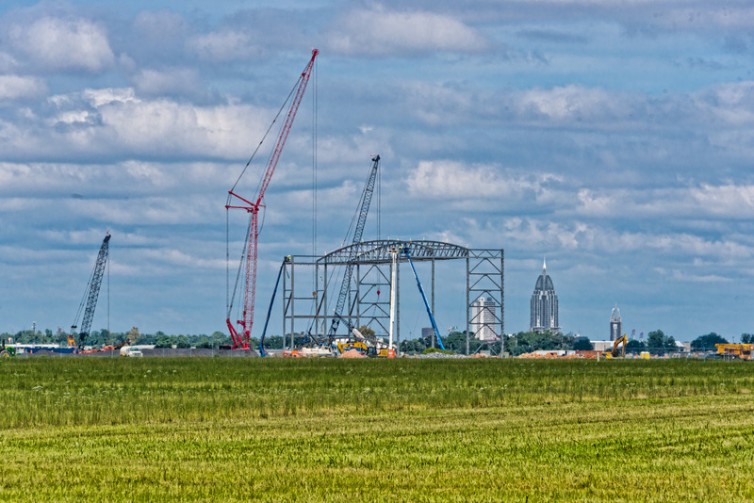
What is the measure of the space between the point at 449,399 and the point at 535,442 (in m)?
21.6

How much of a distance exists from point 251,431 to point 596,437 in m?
10.1

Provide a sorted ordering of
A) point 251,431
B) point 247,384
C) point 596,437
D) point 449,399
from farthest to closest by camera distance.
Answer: point 247,384 → point 449,399 → point 251,431 → point 596,437

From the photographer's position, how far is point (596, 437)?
3888cm

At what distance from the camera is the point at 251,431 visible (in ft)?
138

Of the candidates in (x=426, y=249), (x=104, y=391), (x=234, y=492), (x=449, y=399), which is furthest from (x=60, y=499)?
(x=426, y=249)

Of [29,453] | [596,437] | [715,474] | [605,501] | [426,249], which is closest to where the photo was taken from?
[605,501]

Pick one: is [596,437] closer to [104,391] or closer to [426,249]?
[104,391]

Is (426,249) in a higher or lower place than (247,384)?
higher

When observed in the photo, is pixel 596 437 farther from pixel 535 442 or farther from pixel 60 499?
pixel 60 499

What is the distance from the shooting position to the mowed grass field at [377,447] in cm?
2808

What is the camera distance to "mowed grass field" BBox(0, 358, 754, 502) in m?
28.1

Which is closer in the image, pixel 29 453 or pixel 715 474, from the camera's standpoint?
pixel 715 474

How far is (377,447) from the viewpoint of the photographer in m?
36.5

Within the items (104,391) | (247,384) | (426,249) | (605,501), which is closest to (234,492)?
(605,501)
